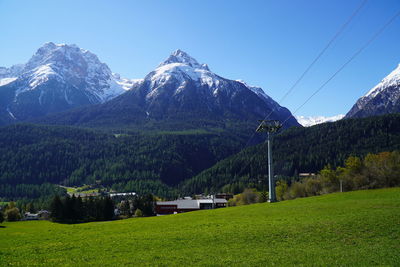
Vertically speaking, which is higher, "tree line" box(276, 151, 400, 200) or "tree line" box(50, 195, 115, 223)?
"tree line" box(276, 151, 400, 200)

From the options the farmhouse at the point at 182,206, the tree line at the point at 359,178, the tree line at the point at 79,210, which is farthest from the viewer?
the farmhouse at the point at 182,206

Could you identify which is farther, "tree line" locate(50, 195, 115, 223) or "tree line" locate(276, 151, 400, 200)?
"tree line" locate(50, 195, 115, 223)

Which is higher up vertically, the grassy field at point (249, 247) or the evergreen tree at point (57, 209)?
the grassy field at point (249, 247)

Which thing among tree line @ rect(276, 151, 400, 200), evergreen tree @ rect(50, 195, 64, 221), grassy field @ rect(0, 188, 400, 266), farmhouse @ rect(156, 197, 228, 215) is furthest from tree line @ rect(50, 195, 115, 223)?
grassy field @ rect(0, 188, 400, 266)

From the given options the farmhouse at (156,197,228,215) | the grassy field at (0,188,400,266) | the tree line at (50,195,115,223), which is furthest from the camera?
the farmhouse at (156,197,228,215)

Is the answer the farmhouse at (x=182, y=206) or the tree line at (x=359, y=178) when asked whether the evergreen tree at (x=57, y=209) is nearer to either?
the farmhouse at (x=182, y=206)

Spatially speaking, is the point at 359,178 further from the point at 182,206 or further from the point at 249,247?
the point at 182,206

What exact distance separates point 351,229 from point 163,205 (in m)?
134

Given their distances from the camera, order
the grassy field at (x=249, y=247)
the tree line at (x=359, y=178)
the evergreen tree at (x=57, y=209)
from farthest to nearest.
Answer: the evergreen tree at (x=57, y=209), the tree line at (x=359, y=178), the grassy field at (x=249, y=247)

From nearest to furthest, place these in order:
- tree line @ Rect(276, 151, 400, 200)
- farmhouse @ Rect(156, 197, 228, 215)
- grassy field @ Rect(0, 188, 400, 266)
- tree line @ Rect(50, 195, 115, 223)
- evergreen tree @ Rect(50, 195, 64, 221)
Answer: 1. grassy field @ Rect(0, 188, 400, 266)
2. tree line @ Rect(276, 151, 400, 200)
3. evergreen tree @ Rect(50, 195, 64, 221)
4. tree line @ Rect(50, 195, 115, 223)
5. farmhouse @ Rect(156, 197, 228, 215)

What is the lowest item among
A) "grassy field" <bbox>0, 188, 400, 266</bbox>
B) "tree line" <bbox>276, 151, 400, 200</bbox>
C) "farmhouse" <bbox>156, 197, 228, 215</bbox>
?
"farmhouse" <bbox>156, 197, 228, 215</bbox>

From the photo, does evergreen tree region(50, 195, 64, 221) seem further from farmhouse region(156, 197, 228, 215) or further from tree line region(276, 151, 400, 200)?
tree line region(276, 151, 400, 200)

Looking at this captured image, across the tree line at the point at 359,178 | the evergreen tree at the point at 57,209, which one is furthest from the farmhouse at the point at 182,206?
the tree line at the point at 359,178

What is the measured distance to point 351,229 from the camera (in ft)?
99.9
